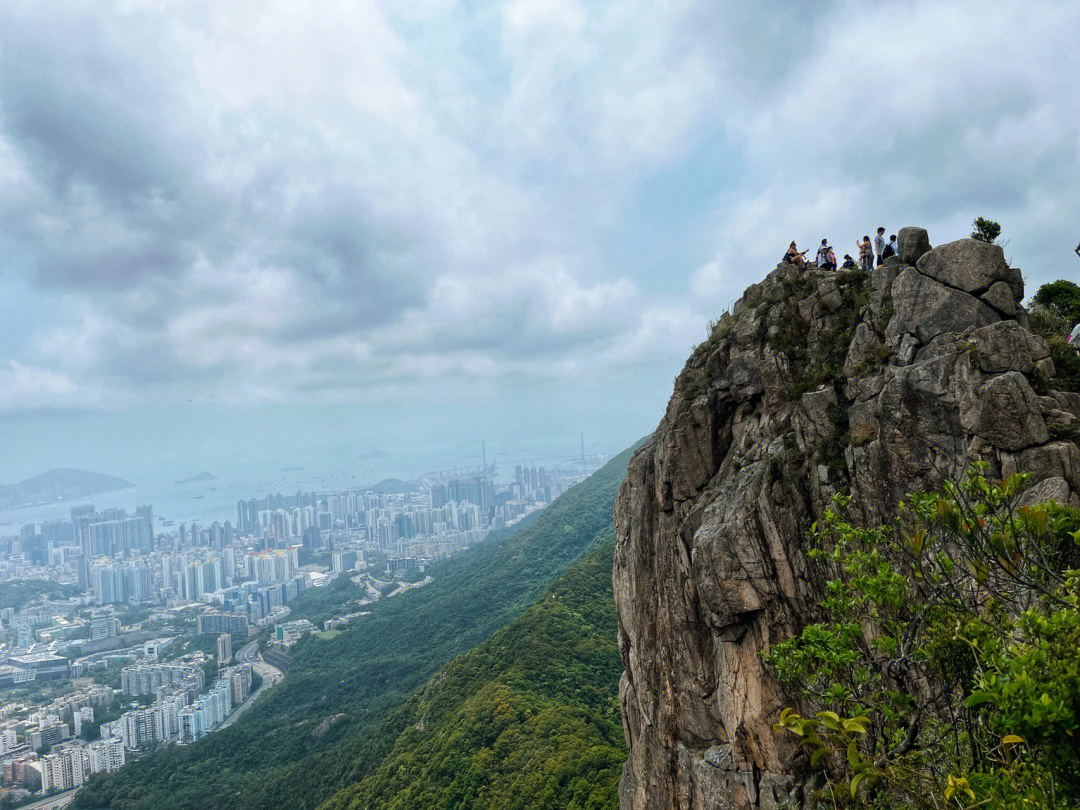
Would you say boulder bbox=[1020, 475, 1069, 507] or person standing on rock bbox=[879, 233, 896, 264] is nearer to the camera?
boulder bbox=[1020, 475, 1069, 507]

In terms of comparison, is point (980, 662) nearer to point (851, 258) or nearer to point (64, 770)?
point (851, 258)

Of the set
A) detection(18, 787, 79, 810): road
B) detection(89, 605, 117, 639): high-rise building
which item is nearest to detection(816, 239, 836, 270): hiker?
detection(18, 787, 79, 810): road

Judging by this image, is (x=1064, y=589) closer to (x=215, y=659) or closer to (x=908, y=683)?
(x=908, y=683)

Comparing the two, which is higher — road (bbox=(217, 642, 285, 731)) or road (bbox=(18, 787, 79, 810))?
road (bbox=(217, 642, 285, 731))

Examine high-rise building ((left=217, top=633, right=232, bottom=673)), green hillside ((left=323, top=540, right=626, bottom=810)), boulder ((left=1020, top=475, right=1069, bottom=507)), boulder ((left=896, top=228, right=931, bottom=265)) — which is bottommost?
high-rise building ((left=217, top=633, right=232, bottom=673))

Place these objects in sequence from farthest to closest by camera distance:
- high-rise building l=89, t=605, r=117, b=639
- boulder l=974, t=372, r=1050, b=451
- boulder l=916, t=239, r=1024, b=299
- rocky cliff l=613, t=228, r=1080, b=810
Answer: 1. high-rise building l=89, t=605, r=117, b=639
2. boulder l=916, t=239, r=1024, b=299
3. rocky cliff l=613, t=228, r=1080, b=810
4. boulder l=974, t=372, r=1050, b=451

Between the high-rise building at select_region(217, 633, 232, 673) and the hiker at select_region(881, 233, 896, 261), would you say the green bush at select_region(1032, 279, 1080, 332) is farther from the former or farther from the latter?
the high-rise building at select_region(217, 633, 232, 673)
